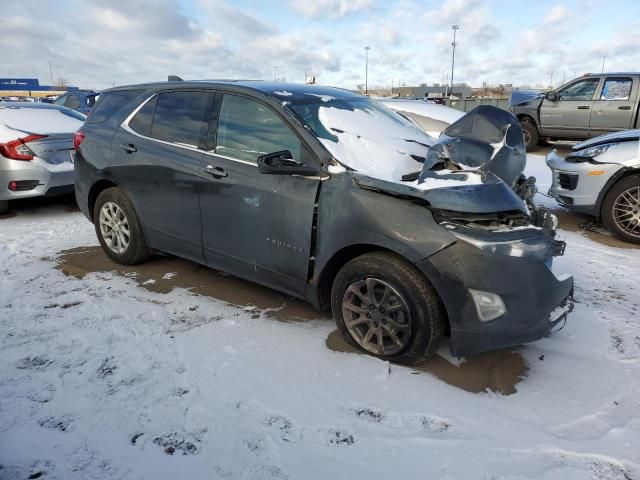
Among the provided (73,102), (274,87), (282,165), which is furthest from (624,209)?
(73,102)

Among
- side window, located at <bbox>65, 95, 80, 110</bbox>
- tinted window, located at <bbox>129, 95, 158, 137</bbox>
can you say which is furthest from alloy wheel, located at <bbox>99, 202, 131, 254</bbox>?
side window, located at <bbox>65, 95, 80, 110</bbox>

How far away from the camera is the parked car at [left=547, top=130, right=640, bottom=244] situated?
5320 millimetres

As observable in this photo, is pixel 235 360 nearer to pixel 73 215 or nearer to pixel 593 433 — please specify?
pixel 593 433

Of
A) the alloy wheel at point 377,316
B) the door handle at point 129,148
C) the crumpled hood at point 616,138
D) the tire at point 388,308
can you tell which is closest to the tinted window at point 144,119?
the door handle at point 129,148

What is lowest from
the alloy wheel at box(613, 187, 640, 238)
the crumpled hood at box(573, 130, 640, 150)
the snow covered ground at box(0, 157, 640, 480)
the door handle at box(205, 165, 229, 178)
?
the snow covered ground at box(0, 157, 640, 480)

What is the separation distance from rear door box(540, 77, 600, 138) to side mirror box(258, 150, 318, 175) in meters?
10.9

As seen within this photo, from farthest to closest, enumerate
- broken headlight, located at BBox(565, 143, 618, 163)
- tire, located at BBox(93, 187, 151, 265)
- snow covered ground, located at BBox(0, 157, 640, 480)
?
broken headlight, located at BBox(565, 143, 618, 163) < tire, located at BBox(93, 187, 151, 265) < snow covered ground, located at BBox(0, 157, 640, 480)

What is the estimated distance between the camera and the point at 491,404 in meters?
2.60

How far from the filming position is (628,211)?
5.35m

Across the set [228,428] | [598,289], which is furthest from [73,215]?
[598,289]

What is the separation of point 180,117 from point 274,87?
849 millimetres

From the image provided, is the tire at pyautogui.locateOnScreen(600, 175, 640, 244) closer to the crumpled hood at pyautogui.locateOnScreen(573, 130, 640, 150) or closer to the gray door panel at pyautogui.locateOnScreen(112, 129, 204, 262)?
the crumpled hood at pyautogui.locateOnScreen(573, 130, 640, 150)

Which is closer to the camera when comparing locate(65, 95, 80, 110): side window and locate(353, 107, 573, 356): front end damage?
locate(353, 107, 573, 356): front end damage

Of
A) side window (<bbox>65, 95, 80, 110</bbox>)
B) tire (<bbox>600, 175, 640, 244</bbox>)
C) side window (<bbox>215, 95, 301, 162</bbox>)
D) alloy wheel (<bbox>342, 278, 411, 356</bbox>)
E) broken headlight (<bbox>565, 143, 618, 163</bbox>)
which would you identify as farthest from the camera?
side window (<bbox>65, 95, 80, 110</bbox>)
